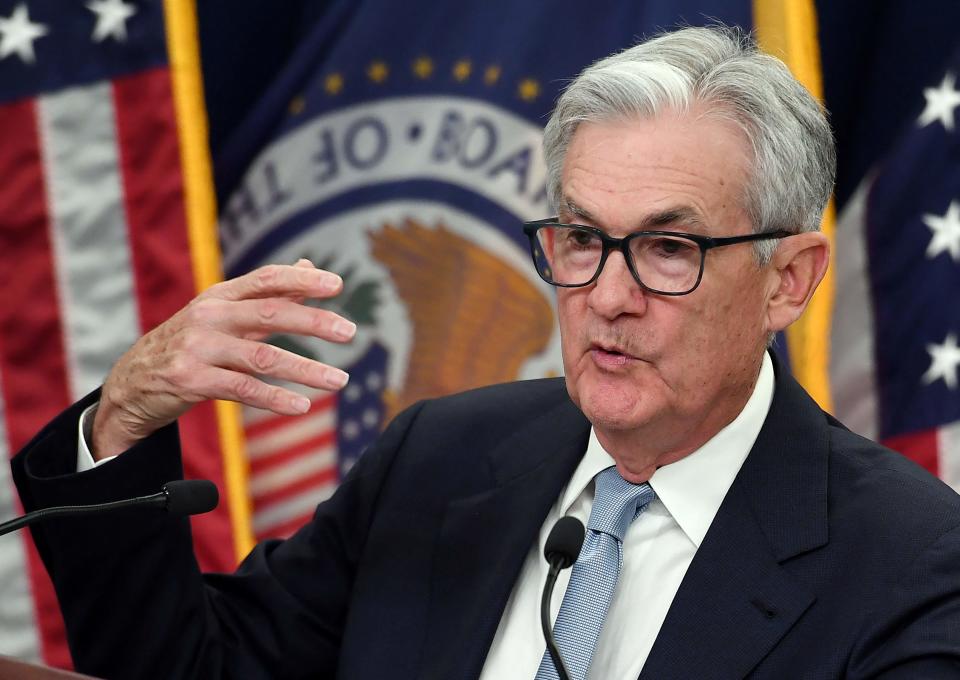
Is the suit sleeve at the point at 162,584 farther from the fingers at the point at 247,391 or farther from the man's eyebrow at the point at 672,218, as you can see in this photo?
the man's eyebrow at the point at 672,218

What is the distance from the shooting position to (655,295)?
1577 mm

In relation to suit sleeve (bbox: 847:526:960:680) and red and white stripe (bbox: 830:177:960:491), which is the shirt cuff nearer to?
suit sleeve (bbox: 847:526:960:680)

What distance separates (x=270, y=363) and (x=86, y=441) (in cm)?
34

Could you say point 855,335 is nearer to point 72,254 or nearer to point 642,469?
point 642,469

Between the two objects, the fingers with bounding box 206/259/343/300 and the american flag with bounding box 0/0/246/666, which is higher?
the american flag with bounding box 0/0/246/666

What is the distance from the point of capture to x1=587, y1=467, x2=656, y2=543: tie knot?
1674 millimetres

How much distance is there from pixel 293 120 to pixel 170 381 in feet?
6.25

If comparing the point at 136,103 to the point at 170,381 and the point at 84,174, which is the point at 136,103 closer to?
the point at 84,174

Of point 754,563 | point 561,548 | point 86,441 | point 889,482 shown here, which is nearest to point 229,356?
point 86,441

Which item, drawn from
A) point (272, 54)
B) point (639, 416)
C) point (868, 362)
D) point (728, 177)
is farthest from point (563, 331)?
point (272, 54)

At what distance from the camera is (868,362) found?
119 inches

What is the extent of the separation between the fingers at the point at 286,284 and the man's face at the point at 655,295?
0.34 metres

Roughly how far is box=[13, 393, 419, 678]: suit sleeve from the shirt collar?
48 cm

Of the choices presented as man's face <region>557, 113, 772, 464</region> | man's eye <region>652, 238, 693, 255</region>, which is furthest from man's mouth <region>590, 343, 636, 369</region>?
man's eye <region>652, 238, 693, 255</region>
